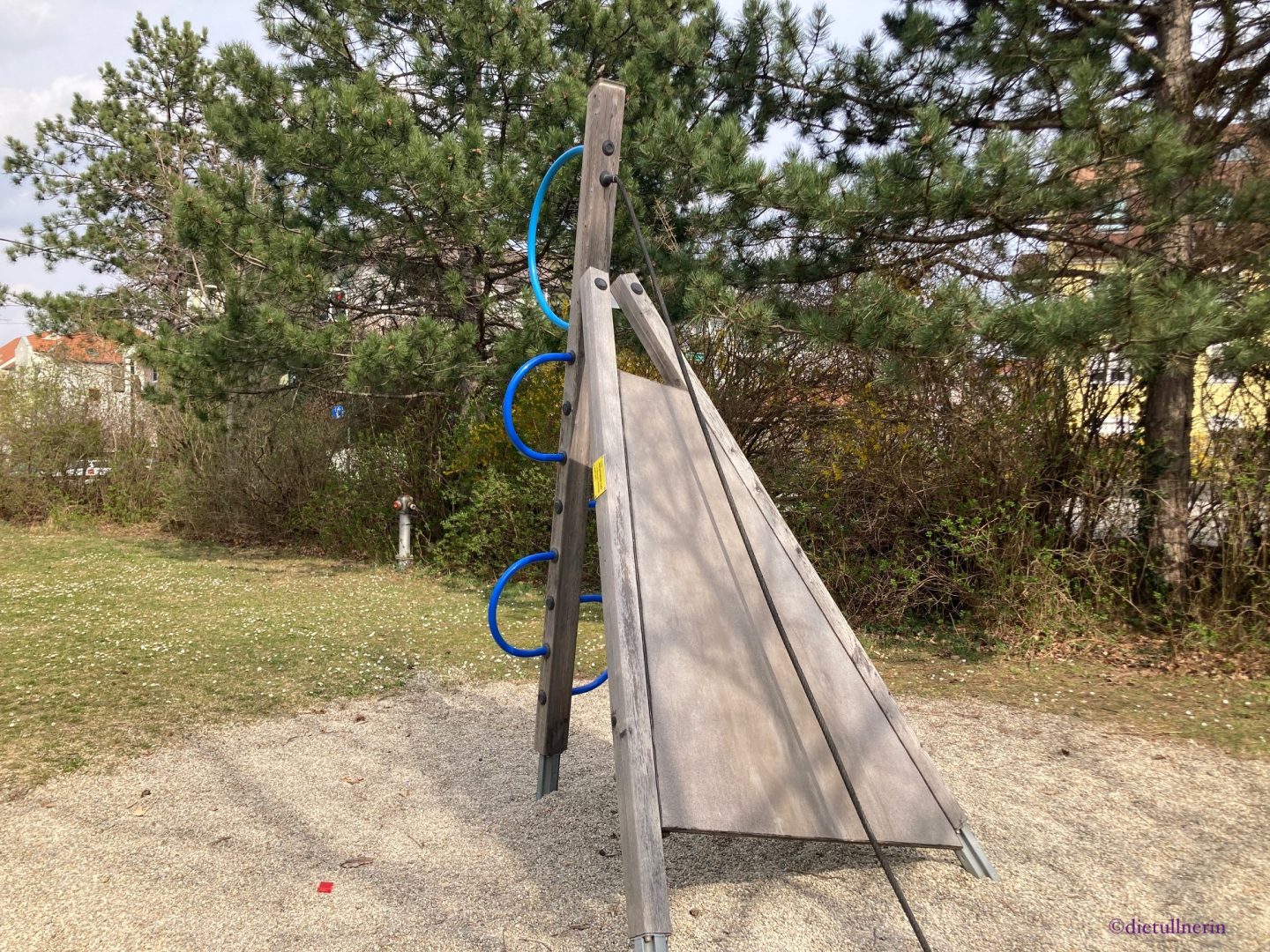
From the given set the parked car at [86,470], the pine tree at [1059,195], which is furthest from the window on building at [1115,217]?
the parked car at [86,470]

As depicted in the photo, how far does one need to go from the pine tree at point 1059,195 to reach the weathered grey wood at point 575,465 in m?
2.46

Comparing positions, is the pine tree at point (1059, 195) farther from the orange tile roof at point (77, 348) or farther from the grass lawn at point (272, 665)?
the orange tile roof at point (77, 348)

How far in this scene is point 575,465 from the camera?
3.42 metres

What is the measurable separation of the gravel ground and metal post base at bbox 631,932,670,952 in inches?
19.4

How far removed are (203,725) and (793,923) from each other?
3287 mm

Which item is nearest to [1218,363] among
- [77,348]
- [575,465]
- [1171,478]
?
[1171,478]

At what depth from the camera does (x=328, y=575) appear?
10.0 metres

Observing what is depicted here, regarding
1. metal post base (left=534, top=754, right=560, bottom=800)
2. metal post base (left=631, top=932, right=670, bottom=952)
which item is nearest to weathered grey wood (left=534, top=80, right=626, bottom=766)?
metal post base (left=534, top=754, right=560, bottom=800)

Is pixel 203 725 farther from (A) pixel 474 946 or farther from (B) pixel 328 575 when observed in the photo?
(B) pixel 328 575

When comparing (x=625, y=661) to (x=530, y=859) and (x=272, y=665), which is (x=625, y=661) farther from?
(x=272, y=665)

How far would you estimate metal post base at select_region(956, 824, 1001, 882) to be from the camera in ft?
9.52

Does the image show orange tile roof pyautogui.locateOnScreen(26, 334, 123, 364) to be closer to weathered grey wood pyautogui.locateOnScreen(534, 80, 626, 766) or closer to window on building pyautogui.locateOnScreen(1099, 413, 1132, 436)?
weathered grey wood pyautogui.locateOnScreen(534, 80, 626, 766)

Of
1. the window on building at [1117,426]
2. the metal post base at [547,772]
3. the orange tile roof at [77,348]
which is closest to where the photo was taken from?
the metal post base at [547,772]

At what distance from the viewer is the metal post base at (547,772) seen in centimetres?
366
